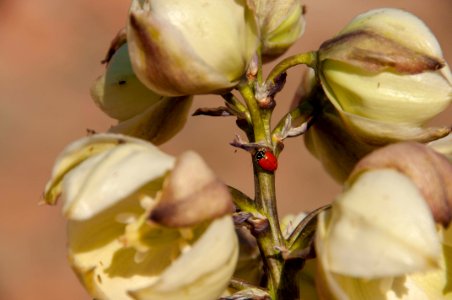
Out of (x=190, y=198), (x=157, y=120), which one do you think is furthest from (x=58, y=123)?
(x=190, y=198)

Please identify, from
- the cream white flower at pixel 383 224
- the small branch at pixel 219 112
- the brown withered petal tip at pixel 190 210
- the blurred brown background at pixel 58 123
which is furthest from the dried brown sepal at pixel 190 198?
the blurred brown background at pixel 58 123

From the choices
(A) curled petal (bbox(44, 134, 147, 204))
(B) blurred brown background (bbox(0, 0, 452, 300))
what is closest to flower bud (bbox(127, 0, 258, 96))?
(A) curled petal (bbox(44, 134, 147, 204))

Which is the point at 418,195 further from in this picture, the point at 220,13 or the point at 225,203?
the point at 220,13

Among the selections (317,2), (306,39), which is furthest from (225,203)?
(317,2)

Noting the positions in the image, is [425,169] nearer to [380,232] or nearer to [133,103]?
[380,232]

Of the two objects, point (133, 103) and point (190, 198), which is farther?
point (133, 103)
